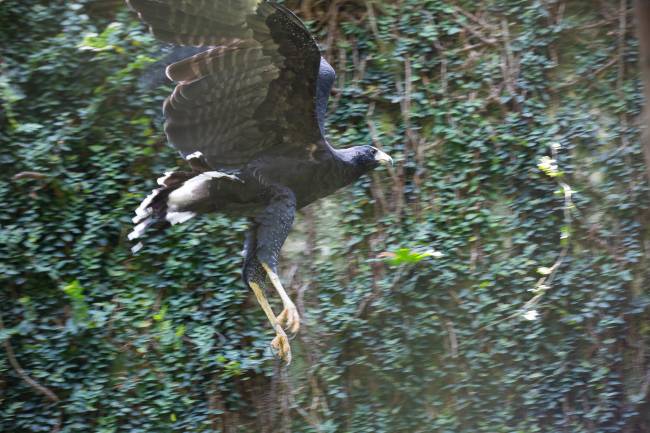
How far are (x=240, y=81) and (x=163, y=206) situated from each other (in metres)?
0.73

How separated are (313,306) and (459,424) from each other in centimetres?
110

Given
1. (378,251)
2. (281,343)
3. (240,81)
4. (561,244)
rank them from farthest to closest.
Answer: (378,251) → (561,244) → (281,343) → (240,81)

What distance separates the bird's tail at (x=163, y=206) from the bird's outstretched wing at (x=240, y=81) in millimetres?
135

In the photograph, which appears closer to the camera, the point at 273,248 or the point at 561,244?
the point at 273,248

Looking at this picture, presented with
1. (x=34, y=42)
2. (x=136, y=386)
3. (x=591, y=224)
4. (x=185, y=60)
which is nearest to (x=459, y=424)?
(x=591, y=224)

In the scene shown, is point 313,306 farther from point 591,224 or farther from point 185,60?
point 185,60

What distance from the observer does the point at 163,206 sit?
4.03m

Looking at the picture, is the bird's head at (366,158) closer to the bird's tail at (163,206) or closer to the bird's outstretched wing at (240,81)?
the bird's outstretched wing at (240,81)

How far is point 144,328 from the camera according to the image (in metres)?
5.26

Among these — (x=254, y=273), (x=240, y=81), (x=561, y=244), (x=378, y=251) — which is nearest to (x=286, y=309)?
(x=254, y=273)

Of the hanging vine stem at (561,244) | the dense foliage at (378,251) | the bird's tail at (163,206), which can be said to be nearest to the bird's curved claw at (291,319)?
the bird's tail at (163,206)

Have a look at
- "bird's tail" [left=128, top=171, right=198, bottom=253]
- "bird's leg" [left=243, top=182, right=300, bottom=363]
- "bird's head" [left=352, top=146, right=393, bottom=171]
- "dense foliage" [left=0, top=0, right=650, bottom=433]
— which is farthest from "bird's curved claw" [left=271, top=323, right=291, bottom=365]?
"dense foliage" [left=0, top=0, right=650, bottom=433]

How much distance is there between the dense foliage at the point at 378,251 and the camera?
509cm

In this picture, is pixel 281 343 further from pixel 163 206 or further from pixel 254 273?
pixel 163 206
